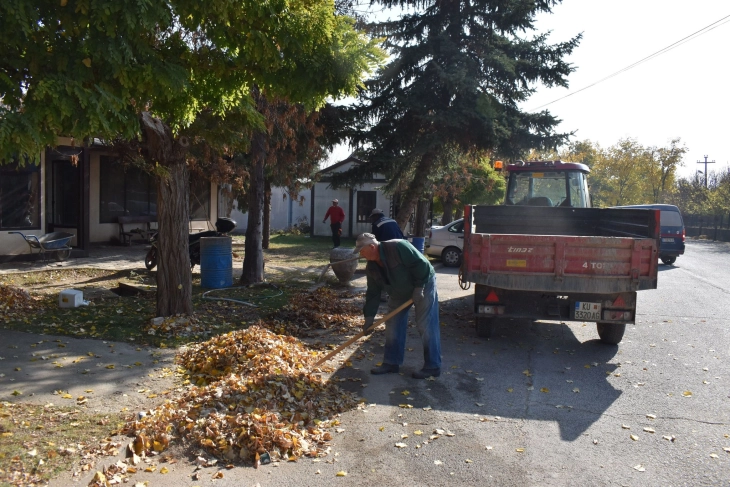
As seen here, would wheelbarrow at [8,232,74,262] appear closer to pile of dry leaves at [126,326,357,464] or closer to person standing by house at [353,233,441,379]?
pile of dry leaves at [126,326,357,464]

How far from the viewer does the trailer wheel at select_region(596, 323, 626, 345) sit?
862cm

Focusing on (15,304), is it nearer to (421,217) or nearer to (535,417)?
(535,417)

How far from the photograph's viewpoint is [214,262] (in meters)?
12.2

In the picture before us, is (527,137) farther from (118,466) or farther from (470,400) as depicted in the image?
(118,466)

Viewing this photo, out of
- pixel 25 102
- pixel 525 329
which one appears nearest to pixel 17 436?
pixel 25 102

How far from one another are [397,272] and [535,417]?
211cm

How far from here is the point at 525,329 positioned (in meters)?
9.90

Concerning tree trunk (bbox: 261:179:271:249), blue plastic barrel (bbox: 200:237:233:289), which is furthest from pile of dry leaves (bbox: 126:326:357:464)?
tree trunk (bbox: 261:179:271:249)

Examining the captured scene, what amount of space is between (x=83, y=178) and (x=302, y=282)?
7.42 m

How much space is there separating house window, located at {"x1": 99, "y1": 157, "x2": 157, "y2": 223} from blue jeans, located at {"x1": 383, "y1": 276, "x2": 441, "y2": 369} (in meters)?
15.6

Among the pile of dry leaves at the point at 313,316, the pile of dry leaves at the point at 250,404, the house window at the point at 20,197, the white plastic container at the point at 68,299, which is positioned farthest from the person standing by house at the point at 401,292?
the house window at the point at 20,197

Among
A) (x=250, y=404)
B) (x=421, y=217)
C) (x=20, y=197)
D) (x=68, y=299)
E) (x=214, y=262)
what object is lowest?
(x=250, y=404)

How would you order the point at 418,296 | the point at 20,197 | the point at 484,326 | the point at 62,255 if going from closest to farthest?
the point at 418,296, the point at 484,326, the point at 62,255, the point at 20,197

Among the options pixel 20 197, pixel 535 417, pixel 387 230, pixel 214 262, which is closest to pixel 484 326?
pixel 387 230
